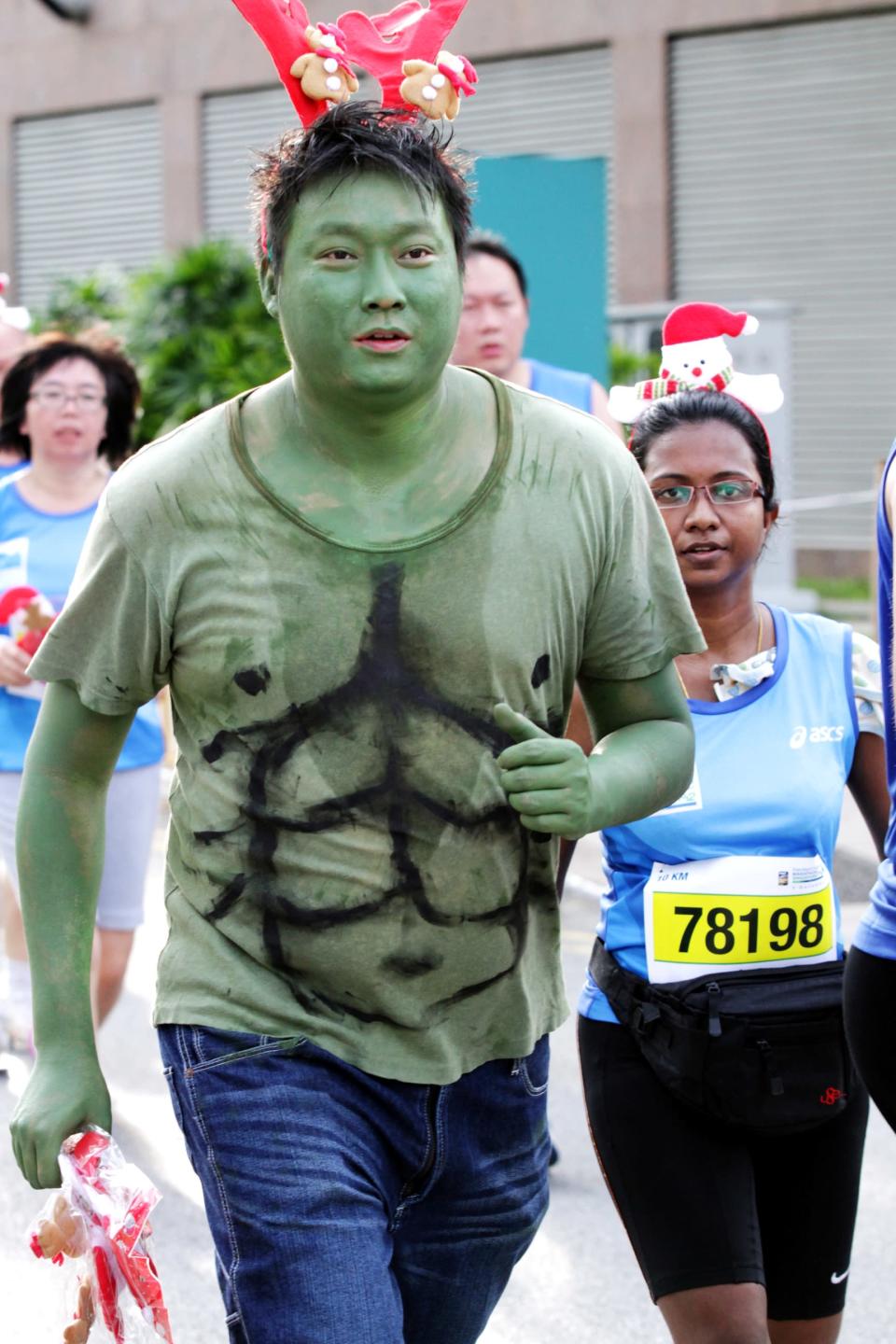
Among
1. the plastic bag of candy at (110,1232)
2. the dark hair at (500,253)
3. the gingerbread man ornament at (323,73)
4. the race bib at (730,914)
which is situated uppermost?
the dark hair at (500,253)

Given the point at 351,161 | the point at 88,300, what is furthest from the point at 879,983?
the point at 88,300

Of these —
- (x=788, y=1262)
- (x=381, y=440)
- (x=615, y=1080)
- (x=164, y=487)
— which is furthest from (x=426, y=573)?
(x=788, y=1262)

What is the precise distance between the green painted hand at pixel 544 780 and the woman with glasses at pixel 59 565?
3.32 meters

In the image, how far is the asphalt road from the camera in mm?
4410

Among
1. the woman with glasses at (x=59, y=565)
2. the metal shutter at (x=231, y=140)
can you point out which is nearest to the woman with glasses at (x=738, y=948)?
the woman with glasses at (x=59, y=565)

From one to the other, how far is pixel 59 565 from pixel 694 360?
109 inches

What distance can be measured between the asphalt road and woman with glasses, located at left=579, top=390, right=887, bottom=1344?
135 cm

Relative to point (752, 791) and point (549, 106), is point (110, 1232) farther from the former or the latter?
point (549, 106)

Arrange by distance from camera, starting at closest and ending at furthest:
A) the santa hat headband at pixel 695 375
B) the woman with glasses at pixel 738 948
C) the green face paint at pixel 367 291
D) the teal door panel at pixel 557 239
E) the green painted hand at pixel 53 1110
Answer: the green face paint at pixel 367 291 < the green painted hand at pixel 53 1110 < the woman with glasses at pixel 738 948 < the santa hat headband at pixel 695 375 < the teal door panel at pixel 557 239

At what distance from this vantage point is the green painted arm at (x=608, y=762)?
236 centimetres

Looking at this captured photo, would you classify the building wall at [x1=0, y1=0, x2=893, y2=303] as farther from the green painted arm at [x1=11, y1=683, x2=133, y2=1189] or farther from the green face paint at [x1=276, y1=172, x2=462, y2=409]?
the green painted arm at [x1=11, y1=683, x2=133, y2=1189]

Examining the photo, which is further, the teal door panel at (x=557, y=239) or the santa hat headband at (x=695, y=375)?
the teal door panel at (x=557, y=239)

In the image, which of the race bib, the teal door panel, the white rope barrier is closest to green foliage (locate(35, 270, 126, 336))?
the white rope barrier

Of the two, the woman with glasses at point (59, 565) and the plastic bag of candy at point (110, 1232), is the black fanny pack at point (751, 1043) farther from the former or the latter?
the woman with glasses at point (59, 565)
